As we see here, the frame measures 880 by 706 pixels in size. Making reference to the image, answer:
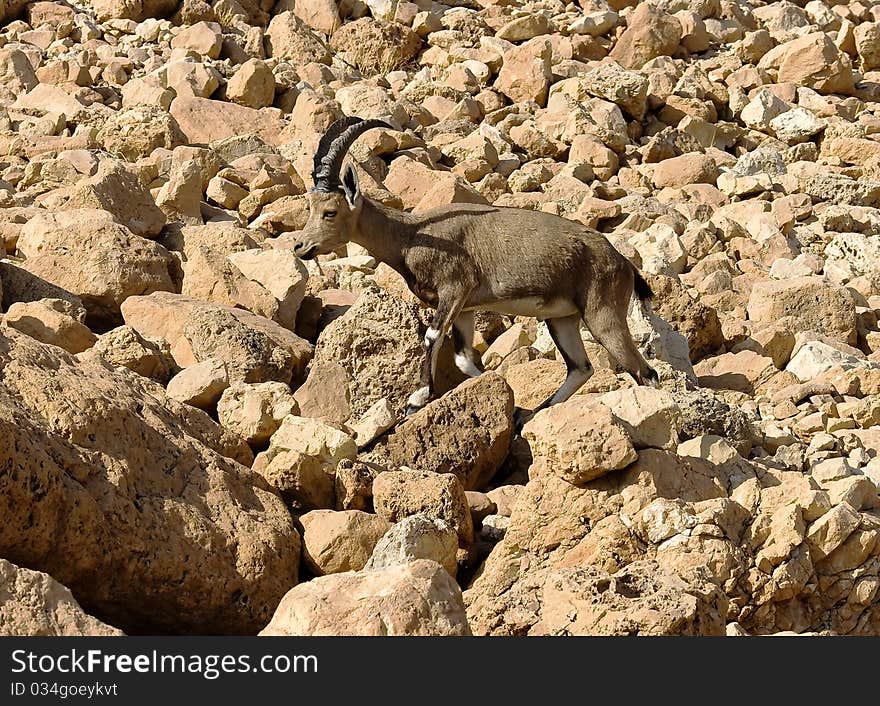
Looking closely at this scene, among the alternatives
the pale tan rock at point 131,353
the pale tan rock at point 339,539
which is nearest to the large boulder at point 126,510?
the pale tan rock at point 339,539

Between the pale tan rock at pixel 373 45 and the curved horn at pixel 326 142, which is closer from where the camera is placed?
the curved horn at pixel 326 142

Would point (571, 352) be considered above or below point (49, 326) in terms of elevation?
below

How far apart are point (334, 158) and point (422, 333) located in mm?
1746

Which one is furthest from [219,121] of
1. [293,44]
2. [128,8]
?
[128,8]

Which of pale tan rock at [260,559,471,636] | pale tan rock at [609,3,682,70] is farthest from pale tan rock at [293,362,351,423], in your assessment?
pale tan rock at [609,3,682,70]

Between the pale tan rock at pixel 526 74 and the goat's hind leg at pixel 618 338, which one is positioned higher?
the goat's hind leg at pixel 618 338

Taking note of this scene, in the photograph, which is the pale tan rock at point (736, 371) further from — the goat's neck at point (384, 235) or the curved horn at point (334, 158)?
the curved horn at point (334, 158)

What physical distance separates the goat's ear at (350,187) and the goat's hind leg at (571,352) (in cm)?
181

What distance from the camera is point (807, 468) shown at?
862cm

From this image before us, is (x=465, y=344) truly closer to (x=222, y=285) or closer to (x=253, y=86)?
(x=222, y=285)

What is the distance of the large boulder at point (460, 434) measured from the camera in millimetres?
8188

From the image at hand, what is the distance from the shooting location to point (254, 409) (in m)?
7.96

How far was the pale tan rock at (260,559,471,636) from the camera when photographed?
15.2ft

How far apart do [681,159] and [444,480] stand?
32.1ft
